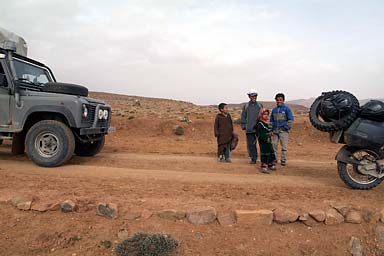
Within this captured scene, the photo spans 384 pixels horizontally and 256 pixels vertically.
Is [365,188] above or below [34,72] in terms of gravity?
below

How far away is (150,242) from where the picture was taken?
3740mm

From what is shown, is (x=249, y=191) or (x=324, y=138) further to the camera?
(x=324, y=138)

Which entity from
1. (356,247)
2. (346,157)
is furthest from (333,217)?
(346,157)

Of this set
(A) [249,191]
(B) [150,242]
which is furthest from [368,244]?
(B) [150,242]

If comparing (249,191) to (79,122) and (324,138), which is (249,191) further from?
(324,138)

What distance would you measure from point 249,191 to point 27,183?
3.89 metres

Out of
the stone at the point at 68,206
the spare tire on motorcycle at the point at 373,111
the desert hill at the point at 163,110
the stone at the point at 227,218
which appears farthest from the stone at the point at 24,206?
the desert hill at the point at 163,110

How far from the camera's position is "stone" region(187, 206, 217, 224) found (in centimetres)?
429

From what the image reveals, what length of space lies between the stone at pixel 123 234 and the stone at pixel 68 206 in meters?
0.82

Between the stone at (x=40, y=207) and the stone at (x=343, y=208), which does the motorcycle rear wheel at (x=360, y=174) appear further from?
the stone at (x=40, y=207)

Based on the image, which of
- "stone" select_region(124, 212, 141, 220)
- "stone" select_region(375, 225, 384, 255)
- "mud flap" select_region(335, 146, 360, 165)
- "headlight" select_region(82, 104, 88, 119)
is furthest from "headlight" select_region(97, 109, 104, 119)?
"stone" select_region(375, 225, 384, 255)

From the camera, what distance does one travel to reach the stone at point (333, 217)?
443 cm

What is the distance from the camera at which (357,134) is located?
517cm

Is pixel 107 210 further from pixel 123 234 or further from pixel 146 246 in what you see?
pixel 146 246
